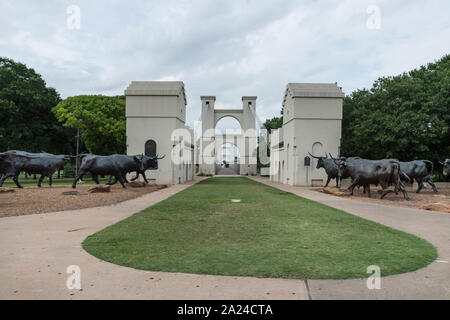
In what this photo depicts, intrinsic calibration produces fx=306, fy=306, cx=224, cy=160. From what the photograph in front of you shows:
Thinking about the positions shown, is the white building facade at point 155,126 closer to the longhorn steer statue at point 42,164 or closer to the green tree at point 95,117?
the green tree at point 95,117

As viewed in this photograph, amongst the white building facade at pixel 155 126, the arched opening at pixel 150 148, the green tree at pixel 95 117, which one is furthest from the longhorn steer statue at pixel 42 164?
the green tree at pixel 95 117

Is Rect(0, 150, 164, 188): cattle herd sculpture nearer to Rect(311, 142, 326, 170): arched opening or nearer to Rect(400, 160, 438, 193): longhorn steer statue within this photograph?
Rect(311, 142, 326, 170): arched opening

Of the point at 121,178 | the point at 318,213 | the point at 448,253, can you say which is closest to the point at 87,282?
the point at 448,253

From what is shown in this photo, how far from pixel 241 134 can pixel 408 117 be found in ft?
124

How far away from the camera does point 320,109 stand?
94.2ft

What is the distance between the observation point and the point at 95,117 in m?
31.7

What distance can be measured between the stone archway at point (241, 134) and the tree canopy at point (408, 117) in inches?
1199

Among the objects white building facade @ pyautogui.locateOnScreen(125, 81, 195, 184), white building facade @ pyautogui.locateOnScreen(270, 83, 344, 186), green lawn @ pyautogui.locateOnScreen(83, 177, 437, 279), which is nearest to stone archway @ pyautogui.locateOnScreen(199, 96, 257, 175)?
white building facade @ pyautogui.locateOnScreen(125, 81, 195, 184)

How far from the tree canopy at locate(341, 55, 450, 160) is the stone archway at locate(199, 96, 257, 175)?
3045cm

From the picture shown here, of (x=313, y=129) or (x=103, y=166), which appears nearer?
(x=103, y=166)

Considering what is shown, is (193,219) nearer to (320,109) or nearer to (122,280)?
(122,280)

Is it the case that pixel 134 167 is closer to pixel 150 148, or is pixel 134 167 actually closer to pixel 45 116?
pixel 150 148

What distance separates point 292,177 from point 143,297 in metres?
26.8

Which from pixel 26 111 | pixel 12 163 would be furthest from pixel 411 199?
pixel 26 111
